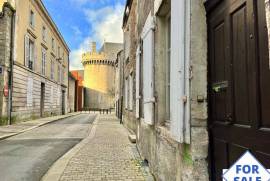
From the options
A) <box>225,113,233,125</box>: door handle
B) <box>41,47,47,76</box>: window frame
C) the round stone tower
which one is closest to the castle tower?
the round stone tower

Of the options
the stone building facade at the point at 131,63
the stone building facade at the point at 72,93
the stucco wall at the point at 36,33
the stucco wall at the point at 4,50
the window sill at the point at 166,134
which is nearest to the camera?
the window sill at the point at 166,134

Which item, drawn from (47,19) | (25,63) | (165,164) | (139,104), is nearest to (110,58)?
(47,19)

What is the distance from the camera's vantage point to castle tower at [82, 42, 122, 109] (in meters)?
58.6

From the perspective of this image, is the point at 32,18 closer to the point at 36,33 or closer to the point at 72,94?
the point at 36,33

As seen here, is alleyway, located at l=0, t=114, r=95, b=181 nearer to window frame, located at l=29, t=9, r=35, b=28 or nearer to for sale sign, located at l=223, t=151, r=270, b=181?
for sale sign, located at l=223, t=151, r=270, b=181

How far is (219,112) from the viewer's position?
3.05 metres

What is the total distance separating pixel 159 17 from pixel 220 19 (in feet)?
8.70

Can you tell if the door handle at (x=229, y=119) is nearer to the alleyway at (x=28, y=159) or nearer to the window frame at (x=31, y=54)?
the alleyway at (x=28, y=159)

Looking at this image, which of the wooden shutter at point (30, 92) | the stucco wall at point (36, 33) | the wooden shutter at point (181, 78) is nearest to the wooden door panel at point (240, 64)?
the wooden shutter at point (181, 78)

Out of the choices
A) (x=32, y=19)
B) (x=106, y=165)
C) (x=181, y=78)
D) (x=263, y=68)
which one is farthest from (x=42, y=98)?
(x=263, y=68)

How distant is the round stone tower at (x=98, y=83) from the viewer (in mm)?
58625

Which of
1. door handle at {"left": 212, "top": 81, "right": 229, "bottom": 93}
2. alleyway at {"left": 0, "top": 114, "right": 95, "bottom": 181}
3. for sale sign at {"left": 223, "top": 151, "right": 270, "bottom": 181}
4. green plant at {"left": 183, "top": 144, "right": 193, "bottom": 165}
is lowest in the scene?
alleyway at {"left": 0, "top": 114, "right": 95, "bottom": 181}

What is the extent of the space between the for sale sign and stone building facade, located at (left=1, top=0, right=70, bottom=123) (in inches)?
710

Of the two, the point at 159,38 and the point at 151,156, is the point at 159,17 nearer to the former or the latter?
the point at 159,38
